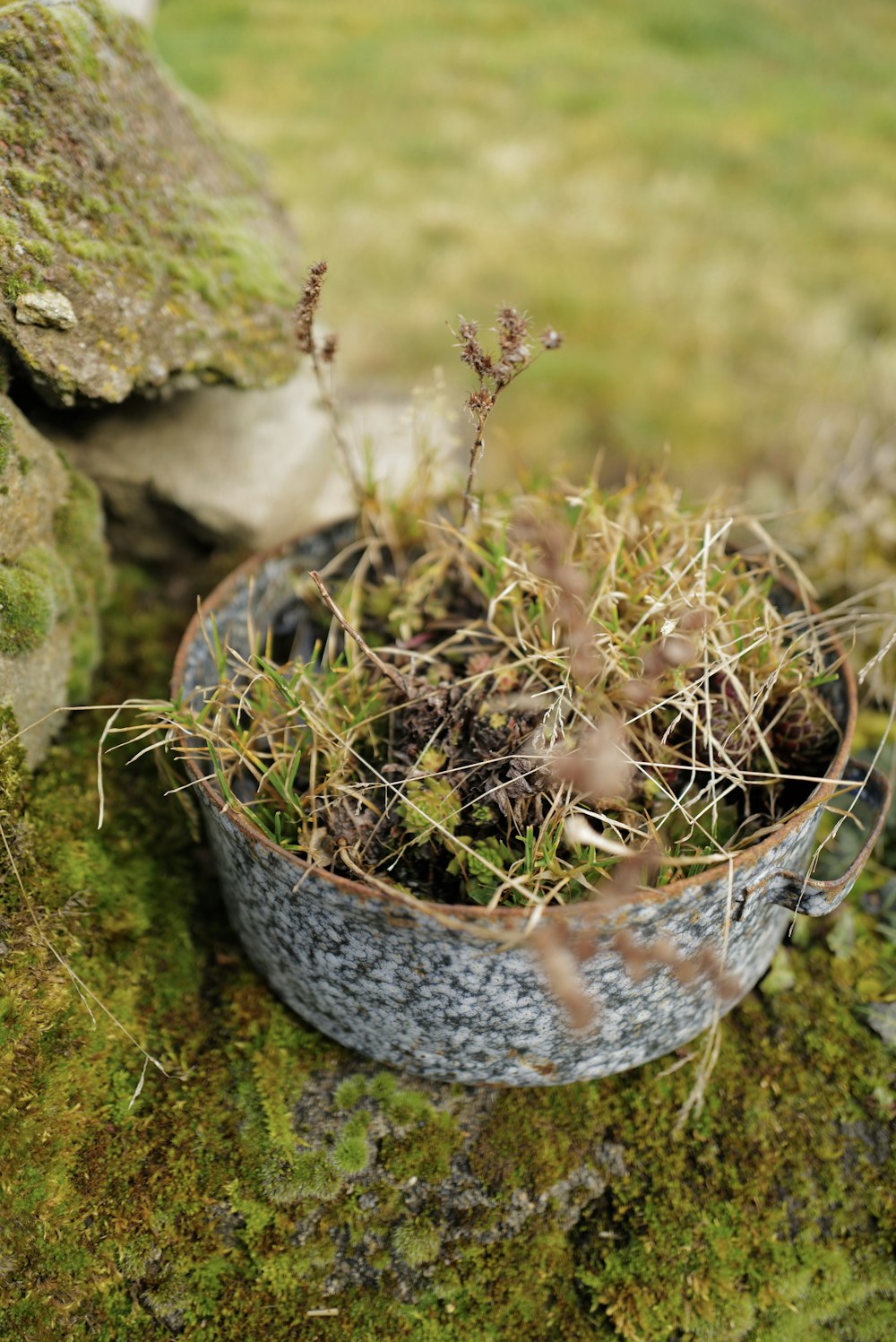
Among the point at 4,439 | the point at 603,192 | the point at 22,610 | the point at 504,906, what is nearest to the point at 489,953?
the point at 504,906

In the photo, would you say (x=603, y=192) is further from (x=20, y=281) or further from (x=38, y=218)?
(x=20, y=281)

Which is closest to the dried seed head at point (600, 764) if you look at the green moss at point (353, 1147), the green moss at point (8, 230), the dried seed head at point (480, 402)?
the dried seed head at point (480, 402)

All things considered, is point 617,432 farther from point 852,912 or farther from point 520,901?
point 520,901

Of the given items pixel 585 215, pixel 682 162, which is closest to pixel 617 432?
pixel 585 215

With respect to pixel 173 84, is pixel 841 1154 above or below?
below

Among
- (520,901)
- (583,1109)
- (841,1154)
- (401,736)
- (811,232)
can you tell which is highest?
(811,232)

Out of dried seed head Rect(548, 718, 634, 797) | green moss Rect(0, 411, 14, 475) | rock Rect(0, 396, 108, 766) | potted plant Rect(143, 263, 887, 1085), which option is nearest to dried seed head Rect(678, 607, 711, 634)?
potted plant Rect(143, 263, 887, 1085)

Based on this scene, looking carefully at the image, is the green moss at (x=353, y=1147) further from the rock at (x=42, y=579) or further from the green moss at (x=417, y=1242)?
the rock at (x=42, y=579)
